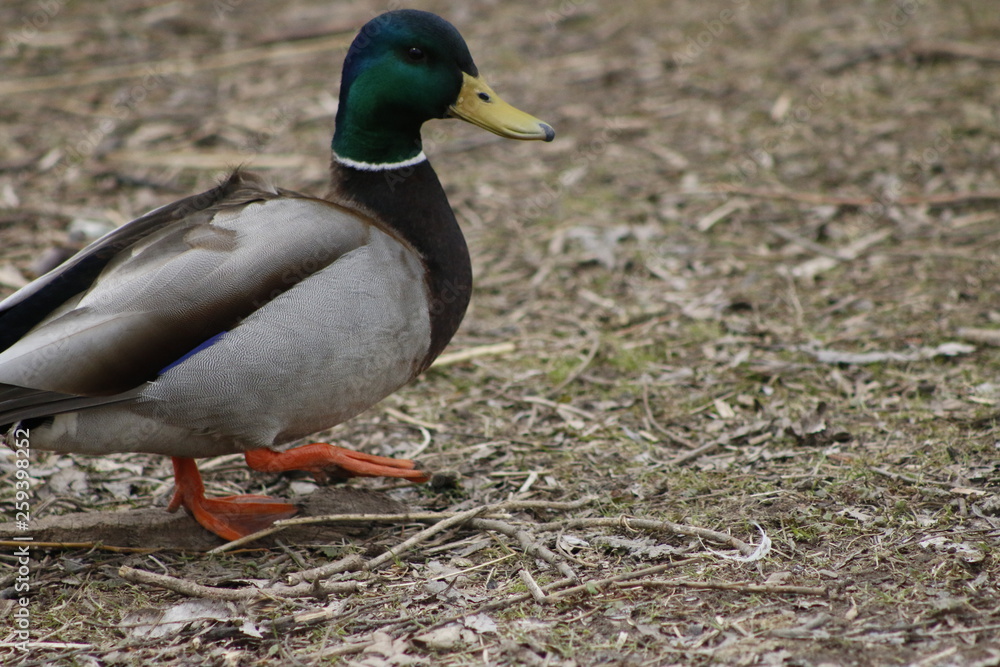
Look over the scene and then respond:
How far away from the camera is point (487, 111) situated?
12.7 ft

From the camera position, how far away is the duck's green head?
376 centimetres

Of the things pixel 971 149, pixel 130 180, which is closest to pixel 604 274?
pixel 971 149

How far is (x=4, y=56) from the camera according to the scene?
7.86 meters

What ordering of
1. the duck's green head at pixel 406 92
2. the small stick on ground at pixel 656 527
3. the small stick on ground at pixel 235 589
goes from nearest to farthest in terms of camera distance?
the small stick on ground at pixel 235 589 → the small stick on ground at pixel 656 527 → the duck's green head at pixel 406 92

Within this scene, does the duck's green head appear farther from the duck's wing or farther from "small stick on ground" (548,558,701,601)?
"small stick on ground" (548,558,701,601)

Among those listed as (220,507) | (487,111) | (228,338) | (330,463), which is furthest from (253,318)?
(487,111)

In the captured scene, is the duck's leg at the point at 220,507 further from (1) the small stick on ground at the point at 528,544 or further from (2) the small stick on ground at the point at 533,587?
(2) the small stick on ground at the point at 533,587

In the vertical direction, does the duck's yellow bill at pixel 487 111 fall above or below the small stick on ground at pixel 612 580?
above

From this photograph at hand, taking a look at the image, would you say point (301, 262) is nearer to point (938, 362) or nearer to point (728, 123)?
point (938, 362)

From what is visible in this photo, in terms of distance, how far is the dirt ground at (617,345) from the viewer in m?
2.90

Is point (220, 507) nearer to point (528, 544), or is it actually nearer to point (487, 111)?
point (528, 544)

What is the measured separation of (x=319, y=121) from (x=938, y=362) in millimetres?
4479

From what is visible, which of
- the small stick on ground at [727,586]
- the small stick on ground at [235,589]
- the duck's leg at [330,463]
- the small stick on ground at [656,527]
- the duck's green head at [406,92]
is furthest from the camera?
the duck's green head at [406,92]

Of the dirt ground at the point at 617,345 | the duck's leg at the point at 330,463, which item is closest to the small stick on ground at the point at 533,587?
the dirt ground at the point at 617,345
